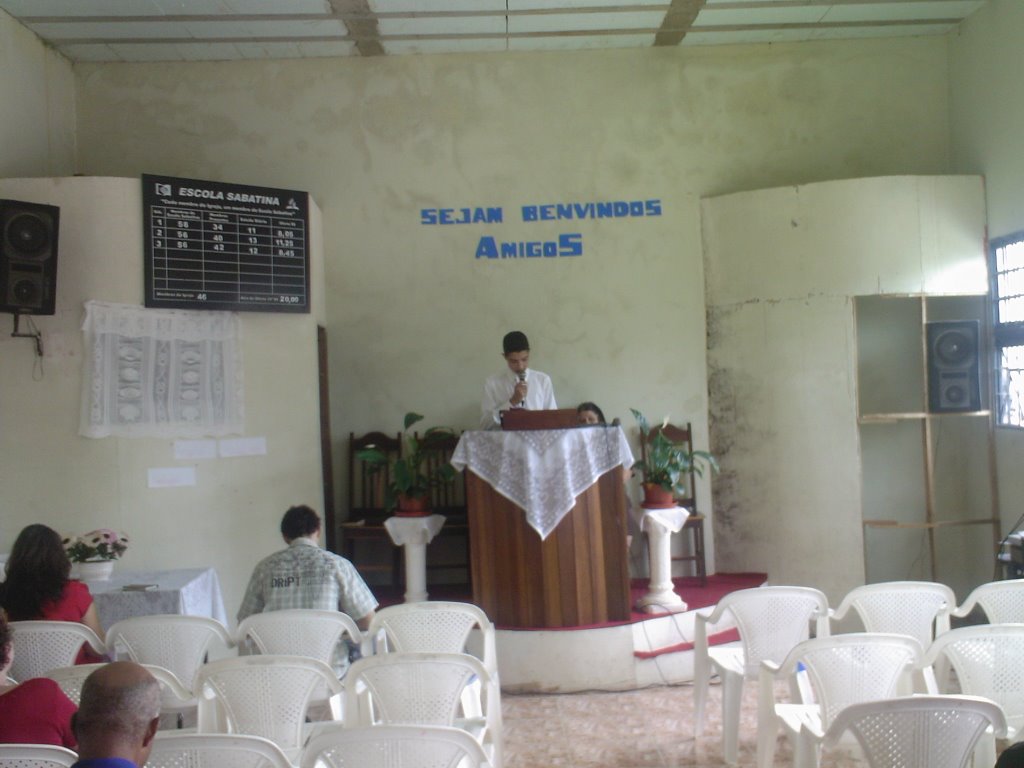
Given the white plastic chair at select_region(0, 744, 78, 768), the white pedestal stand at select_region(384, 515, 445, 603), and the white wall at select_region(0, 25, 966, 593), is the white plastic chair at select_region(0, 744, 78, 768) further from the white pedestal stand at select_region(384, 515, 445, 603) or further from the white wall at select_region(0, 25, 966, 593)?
the white wall at select_region(0, 25, 966, 593)

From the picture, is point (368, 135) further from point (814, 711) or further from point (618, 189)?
point (814, 711)

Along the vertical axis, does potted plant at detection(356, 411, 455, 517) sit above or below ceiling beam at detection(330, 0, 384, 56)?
below

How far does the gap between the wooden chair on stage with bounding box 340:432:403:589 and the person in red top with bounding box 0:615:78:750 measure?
14.1 ft

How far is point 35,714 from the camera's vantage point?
2371mm

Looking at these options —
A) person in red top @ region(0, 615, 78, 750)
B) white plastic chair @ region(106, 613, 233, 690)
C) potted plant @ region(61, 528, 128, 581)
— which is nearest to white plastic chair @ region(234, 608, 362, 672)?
white plastic chair @ region(106, 613, 233, 690)

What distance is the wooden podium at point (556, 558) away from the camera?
525cm

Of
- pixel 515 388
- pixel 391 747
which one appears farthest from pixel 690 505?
pixel 391 747

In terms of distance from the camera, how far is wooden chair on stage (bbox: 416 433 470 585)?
682 cm

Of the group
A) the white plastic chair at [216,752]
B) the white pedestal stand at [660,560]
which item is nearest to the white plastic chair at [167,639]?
the white plastic chair at [216,752]

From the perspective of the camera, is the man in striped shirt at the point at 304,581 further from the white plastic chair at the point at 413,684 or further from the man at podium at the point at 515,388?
the man at podium at the point at 515,388

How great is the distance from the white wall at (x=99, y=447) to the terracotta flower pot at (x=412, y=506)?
964mm

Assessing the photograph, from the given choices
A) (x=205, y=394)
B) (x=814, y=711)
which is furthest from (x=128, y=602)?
(x=814, y=711)

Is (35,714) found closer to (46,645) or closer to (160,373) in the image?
(46,645)

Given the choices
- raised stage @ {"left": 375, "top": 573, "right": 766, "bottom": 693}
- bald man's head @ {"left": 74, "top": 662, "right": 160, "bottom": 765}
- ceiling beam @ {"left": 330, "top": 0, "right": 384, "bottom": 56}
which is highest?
ceiling beam @ {"left": 330, "top": 0, "right": 384, "bottom": 56}
